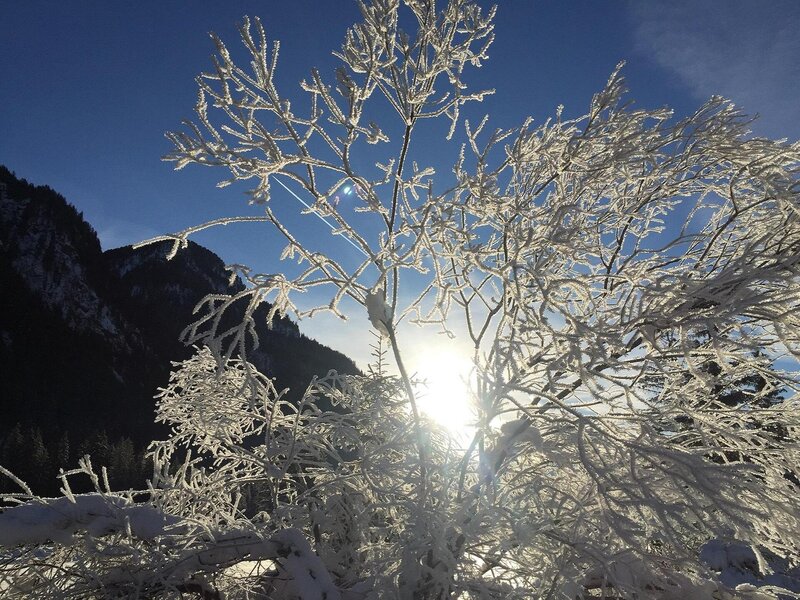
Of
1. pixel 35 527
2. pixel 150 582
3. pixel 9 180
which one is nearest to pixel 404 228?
pixel 150 582

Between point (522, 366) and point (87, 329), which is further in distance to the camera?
point (87, 329)

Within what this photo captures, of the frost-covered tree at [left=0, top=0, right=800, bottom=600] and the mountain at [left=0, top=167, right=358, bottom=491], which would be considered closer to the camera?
the frost-covered tree at [left=0, top=0, right=800, bottom=600]

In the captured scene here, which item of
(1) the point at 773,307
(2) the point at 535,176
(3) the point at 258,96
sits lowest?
(1) the point at 773,307

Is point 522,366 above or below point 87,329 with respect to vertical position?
below

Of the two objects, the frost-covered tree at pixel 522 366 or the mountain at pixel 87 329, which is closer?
the frost-covered tree at pixel 522 366

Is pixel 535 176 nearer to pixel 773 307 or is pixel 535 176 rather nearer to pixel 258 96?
pixel 773 307

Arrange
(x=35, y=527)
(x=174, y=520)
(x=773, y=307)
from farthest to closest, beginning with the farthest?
(x=174, y=520) → (x=35, y=527) → (x=773, y=307)

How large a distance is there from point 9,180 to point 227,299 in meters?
170

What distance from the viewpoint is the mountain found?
280 feet

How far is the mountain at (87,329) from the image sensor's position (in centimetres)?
8525

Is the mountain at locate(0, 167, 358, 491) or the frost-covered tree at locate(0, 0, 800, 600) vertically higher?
the mountain at locate(0, 167, 358, 491)

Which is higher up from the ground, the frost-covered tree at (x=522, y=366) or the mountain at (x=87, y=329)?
the mountain at (x=87, y=329)

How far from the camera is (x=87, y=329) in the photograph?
359 ft

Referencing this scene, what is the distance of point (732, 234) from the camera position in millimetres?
4023
